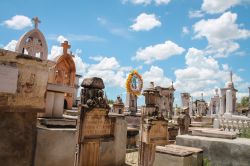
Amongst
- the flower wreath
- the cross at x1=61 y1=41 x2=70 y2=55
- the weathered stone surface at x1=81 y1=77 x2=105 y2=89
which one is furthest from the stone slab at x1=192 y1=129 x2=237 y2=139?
the flower wreath

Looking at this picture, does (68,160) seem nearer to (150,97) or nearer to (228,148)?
(228,148)

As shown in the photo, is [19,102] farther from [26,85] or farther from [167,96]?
[167,96]

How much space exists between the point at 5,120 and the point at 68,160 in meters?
2.14

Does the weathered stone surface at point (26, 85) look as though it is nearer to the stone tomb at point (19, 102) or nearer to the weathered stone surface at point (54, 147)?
the stone tomb at point (19, 102)

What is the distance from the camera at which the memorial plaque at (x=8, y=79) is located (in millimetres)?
2854

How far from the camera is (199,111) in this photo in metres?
43.6

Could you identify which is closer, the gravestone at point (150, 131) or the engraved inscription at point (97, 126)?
the engraved inscription at point (97, 126)

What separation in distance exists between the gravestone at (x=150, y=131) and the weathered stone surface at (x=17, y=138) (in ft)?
15.6

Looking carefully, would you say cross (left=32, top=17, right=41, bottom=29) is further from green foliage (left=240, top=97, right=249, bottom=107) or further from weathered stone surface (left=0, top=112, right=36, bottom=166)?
green foliage (left=240, top=97, right=249, bottom=107)

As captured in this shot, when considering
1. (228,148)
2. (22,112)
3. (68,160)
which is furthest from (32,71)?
(228,148)

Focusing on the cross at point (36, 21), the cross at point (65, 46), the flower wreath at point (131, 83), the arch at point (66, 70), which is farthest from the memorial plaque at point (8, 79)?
the flower wreath at point (131, 83)

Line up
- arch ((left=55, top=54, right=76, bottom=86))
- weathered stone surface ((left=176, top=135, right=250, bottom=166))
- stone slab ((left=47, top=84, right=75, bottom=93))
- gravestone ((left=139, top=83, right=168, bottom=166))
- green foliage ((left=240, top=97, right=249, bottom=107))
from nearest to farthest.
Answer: weathered stone surface ((left=176, top=135, right=250, bottom=166)) → stone slab ((left=47, top=84, right=75, bottom=93)) → gravestone ((left=139, top=83, right=168, bottom=166)) → arch ((left=55, top=54, right=76, bottom=86)) → green foliage ((left=240, top=97, right=249, bottom=107))

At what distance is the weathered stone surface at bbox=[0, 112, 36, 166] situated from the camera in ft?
10.0

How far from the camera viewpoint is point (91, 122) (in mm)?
5969
